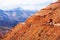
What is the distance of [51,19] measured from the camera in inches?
1597

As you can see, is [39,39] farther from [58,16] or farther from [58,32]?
[58,16]

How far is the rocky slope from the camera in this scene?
3451cm

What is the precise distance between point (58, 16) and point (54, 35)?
809cm

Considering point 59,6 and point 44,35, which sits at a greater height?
point 59,6

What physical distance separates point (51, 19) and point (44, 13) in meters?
4.20

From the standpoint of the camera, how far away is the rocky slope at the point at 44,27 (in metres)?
34.5

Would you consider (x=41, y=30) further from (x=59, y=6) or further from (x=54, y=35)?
(x=59, y=6)

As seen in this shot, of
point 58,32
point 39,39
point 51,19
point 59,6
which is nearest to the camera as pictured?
point 58,32

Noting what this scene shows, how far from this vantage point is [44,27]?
36.8 m

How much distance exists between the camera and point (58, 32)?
1312 inches

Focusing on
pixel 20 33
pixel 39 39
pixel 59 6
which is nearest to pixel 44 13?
pixel 59 6

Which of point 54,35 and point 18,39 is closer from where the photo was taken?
point 54,35

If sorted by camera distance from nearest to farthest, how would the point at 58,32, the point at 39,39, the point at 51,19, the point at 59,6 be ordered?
the point at 58,32
the point at 39,39
the point at 51,19
the point at 59,6

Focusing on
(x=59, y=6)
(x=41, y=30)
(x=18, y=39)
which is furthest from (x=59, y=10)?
(x=18, y=39)
